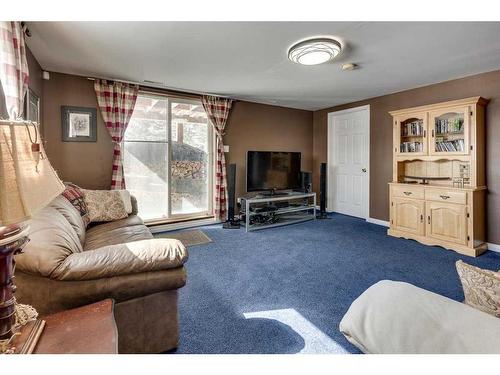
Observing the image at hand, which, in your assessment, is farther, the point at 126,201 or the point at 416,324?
the point at 126,201

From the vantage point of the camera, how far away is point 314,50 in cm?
253

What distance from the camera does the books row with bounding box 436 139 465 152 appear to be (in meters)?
3.40

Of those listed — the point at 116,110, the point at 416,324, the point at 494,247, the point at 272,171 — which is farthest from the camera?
the point at 272,171

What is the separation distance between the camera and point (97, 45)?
8.35 feet

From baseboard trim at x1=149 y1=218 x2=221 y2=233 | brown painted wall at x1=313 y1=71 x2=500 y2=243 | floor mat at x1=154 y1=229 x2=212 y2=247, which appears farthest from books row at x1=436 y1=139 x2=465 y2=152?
baseboard trim at x1=149 y1=218 x2=221 y2=233

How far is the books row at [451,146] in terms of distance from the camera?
11.2 feet

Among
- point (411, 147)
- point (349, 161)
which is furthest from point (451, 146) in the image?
point (349, 161)

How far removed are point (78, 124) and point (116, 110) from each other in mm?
528

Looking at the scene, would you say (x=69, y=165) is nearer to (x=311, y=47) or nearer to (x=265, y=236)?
(x=265, y=236)

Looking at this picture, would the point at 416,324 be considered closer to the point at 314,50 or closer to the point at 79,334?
the point at 79,334

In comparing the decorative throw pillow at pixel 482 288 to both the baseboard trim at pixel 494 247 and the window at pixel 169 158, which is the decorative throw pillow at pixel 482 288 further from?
the window at pixel 169 158
